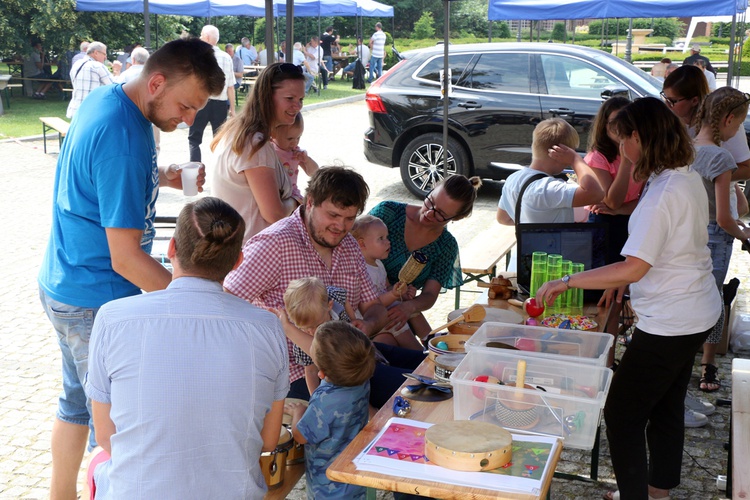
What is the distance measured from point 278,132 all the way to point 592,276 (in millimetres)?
1848

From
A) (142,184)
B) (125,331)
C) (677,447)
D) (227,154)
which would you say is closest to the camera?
(125,331)

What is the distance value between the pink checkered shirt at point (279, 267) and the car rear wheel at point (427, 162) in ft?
20.3

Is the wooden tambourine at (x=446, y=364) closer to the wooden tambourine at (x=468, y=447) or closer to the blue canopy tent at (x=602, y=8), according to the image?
the wooden tambourine at (x=468, y=447)

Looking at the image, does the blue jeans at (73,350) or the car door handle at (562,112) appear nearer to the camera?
the blue jeans at (73,350)

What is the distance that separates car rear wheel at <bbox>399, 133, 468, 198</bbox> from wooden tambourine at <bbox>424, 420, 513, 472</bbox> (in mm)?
7252

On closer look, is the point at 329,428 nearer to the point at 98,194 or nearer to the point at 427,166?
the point at 98,194

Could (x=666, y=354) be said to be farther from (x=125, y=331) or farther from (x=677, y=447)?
(x=125, y=331)

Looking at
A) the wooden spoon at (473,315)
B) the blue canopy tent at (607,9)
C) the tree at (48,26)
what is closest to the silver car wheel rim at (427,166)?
the blue canopy tent at (607,9)

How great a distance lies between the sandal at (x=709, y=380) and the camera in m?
4.66

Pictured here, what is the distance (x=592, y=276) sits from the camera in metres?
2.93

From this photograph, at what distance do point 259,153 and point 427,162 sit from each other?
5947 millimetres

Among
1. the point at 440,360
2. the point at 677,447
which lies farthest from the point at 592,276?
the point at 677,447

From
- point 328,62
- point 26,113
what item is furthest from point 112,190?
point 328,62

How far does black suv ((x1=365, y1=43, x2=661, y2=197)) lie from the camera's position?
8906 millimetres
